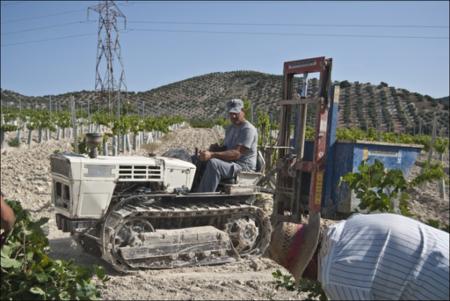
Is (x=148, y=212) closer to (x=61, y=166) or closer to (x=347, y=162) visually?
(x=61, y=166)

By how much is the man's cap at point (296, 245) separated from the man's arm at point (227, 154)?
3915 mm

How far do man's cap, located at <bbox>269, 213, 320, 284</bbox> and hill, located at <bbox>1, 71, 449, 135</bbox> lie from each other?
33.4m

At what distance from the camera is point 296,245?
9.09ft

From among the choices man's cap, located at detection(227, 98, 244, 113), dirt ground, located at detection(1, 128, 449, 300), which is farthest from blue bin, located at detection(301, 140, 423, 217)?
man's cap, located at detection(227, 98, 244, 113)

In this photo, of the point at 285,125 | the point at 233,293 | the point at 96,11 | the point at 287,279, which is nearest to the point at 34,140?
the point at 96,11

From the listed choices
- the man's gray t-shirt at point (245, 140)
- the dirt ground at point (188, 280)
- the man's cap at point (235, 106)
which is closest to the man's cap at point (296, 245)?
the dirt ground at point (188, 280)

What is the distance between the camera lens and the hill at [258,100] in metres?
49.7

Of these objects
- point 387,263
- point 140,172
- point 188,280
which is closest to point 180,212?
point 140,172

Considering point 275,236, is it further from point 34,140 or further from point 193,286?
point 34,140

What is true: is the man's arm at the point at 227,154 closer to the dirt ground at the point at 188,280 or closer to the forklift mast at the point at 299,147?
the forklift mast at the point at 299,147

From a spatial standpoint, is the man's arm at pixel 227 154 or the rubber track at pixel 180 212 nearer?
the rubber track at pixel 180 212

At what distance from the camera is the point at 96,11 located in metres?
34.8

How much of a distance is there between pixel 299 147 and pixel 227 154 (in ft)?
3.54

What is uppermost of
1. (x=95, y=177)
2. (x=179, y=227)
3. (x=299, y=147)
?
(x=299, y=147)
